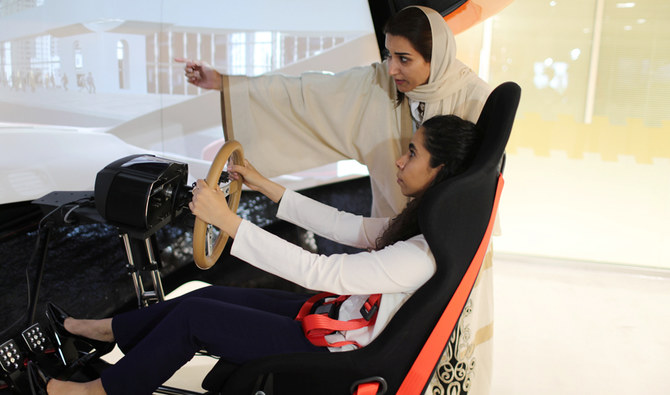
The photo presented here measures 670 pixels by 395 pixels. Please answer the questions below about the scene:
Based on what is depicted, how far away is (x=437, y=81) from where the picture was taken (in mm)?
1669

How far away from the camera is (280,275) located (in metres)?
1.35

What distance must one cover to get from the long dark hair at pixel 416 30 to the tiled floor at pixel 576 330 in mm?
1366

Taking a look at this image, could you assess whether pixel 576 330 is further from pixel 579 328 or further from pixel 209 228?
pixel 209 228

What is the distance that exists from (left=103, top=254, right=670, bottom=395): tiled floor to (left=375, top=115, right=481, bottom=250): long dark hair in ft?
3.84

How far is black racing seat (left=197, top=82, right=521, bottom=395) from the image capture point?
1194 mm

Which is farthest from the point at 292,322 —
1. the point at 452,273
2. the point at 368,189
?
the point at 368,189

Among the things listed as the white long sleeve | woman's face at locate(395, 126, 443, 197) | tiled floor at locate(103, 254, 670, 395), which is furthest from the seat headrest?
tiled floor at locate(103, 254, 670, 395)

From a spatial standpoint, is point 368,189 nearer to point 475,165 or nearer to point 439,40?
point 439,40

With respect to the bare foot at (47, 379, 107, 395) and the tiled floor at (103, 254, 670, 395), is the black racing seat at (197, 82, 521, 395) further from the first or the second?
the tiled floor at (103, 254, 670, 395)

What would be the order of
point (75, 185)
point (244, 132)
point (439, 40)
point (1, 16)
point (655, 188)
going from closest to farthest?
point (439, 40), point (1, 16), point (244, 132), point (75, 185), point (655, 188)

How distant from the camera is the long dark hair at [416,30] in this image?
162 cm

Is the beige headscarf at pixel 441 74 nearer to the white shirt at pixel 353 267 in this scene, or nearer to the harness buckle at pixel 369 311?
the white shirt at pixel 353 267

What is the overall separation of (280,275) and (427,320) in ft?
1.15

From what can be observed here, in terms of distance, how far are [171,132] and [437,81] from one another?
4.70ft
